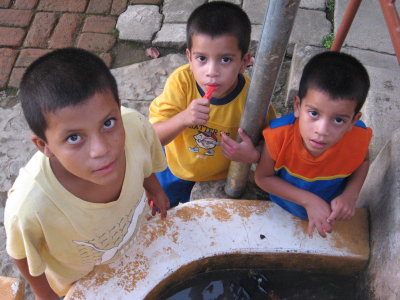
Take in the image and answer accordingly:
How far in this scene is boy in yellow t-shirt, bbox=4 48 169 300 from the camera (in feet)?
3.81

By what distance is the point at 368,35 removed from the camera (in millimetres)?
3217

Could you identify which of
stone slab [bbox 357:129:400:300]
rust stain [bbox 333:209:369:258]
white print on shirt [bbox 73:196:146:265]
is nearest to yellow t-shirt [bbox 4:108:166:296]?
white print on shirt [bbox 73:196:146:265]

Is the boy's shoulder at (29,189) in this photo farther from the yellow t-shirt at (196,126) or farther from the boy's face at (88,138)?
the yellow t-shirt at (196,126)

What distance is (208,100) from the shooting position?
1.70 metres

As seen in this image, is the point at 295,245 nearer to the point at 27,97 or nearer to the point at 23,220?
the point at 23,220

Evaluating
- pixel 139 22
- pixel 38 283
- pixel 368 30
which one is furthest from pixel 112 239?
pixel 368 30

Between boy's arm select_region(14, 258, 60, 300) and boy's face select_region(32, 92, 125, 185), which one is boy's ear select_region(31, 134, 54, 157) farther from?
boy's arm select_region(14, 258, 60, 300)

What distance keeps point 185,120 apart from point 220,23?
419 millimetres

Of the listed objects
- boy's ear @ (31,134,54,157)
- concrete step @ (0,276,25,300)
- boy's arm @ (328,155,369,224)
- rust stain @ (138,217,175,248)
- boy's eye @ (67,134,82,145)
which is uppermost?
boy's eye @ (67,134,82,145)

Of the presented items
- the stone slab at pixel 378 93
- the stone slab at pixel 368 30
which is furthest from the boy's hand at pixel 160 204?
the stone slab at pixel 368 30

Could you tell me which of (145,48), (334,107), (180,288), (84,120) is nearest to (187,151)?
(180,288)

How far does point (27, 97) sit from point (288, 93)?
2023mm

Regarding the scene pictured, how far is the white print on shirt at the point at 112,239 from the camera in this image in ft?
4.85

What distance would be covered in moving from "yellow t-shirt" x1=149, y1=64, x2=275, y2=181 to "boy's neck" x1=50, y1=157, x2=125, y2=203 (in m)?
0.53
